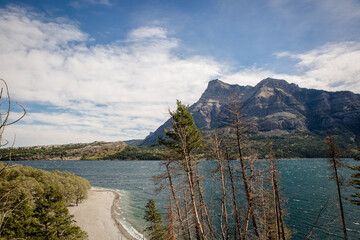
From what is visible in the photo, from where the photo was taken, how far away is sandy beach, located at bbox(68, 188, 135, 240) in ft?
129

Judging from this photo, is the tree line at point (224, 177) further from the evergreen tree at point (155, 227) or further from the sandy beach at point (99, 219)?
the sandy beach at point (99, 219)

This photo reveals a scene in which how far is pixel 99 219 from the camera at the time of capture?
47625 mm

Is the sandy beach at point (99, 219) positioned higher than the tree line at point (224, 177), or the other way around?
the tree line at point (224, 177)

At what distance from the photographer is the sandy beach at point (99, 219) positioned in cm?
3925

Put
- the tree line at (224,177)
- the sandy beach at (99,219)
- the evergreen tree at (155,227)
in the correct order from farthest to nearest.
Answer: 1. the sandy beach at (99,219)
2. the evergreen tree at (155,227)
3. the tree line at (224,177)

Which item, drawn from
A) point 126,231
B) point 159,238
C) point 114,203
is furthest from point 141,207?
point 159,238

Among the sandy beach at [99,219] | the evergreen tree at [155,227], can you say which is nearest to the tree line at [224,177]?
the evergreen tree at [155,227]

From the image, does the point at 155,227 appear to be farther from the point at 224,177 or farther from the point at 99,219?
the point at 99,219

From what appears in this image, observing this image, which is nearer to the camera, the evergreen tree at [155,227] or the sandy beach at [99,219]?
the evergreen tree at [155,227]

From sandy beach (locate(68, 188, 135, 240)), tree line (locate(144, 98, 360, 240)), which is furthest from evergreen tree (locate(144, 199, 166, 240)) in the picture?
sandy beach (locate(68, 188, 135, 240))

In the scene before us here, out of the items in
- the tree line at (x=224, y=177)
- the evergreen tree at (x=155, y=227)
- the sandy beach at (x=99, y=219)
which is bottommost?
the sandy beach at (x=99, y=219)

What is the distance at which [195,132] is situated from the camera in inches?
885

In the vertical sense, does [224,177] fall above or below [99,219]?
above

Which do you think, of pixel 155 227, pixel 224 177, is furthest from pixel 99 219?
pixel 224 177
